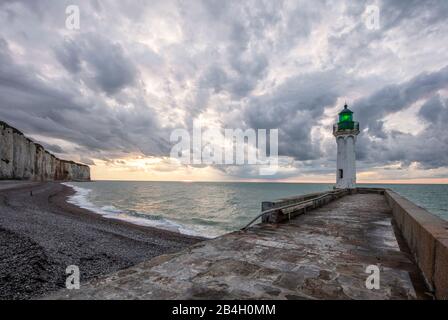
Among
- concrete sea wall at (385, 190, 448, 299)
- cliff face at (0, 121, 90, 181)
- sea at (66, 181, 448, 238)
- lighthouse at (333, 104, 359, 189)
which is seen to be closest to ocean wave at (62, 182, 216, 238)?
sea at (66, 181, 448, 238)

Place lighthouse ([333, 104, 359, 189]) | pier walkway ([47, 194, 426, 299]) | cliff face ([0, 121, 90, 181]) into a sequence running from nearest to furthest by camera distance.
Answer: pier walkway ([47, 194, 426, 299]), lighthouse ([333, 104, 359, 189]), cliff face ([0, 121, 90, 181])

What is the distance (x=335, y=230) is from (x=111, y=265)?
8.97 metres

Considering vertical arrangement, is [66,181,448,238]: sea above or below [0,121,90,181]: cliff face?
below

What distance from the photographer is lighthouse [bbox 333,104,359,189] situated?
2295 centimetres

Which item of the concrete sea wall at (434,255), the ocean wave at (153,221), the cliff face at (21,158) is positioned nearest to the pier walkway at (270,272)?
the concrete sea wall at (434,255)

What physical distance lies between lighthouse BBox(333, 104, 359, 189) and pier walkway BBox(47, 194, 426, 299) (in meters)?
19.9

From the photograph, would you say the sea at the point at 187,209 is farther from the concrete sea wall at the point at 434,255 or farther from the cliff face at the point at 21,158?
the cliff face at the point at 21,158

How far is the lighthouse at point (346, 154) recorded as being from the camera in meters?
23.0

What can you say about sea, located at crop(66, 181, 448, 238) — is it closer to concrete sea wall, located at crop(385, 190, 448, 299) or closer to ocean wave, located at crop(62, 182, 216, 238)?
ocean wave, located at crop(62, 182, 216, 238)

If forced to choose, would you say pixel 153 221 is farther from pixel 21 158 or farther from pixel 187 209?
pixel 21 158

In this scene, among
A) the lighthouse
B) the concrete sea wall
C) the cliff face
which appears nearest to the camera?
the concrete sea wall

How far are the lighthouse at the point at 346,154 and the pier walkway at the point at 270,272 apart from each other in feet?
65.3
